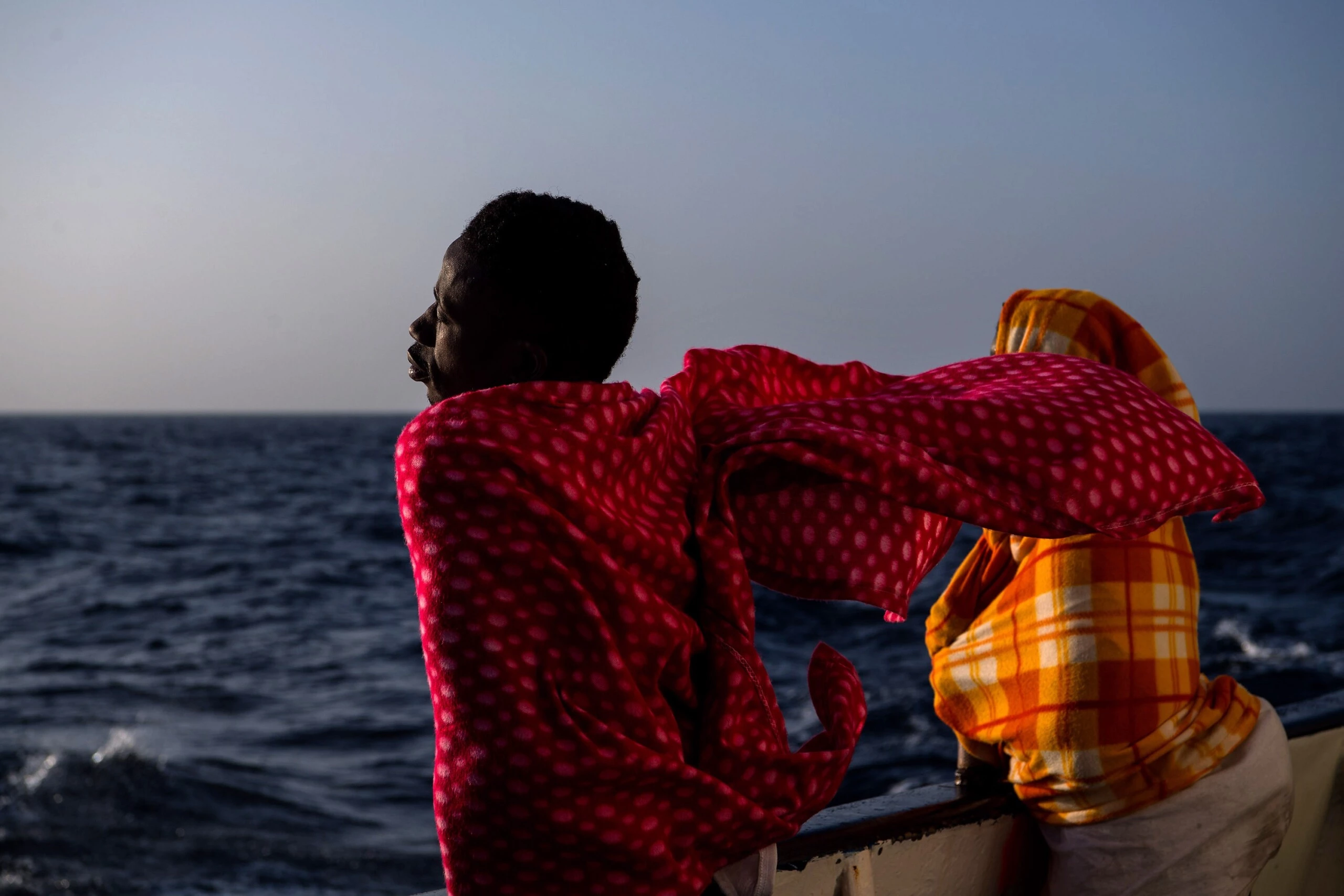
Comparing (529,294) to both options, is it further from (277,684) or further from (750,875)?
(277,684)

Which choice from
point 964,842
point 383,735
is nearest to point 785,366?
point 964,842

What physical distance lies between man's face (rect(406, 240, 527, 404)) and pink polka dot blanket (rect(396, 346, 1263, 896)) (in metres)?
0.11

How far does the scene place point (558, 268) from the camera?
1219mm

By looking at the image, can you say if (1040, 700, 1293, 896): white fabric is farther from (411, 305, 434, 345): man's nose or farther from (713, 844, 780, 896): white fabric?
(411, 305, 434, 345): man's nose

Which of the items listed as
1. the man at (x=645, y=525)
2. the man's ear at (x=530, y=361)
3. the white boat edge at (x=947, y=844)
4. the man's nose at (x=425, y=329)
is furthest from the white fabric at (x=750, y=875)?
the man's nose at (x=425, y=329)

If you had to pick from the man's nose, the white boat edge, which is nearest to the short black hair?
the man's nose

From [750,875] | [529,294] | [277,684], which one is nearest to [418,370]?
[529,294]

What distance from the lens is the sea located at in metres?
5.34

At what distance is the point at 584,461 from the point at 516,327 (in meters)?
0.19

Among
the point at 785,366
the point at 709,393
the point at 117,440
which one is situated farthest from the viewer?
the point at 117,440

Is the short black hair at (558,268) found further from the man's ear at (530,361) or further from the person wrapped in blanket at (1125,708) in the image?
the person wrapped in blanket at (1125,708)

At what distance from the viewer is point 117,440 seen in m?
54.1

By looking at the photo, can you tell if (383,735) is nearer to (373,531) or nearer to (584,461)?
(584,461)

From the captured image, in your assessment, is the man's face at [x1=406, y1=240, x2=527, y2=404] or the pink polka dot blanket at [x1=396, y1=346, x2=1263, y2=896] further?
the man's face at [x1=406, y1=240, x2=527, y2=404]
